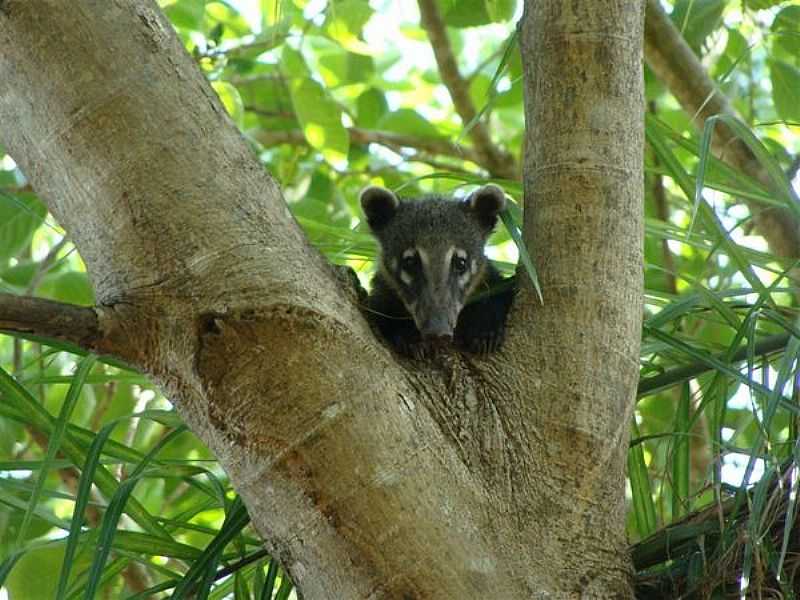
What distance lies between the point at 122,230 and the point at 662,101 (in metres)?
5.70

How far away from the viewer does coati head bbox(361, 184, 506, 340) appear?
4426 mm

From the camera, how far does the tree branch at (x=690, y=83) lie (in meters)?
4.20

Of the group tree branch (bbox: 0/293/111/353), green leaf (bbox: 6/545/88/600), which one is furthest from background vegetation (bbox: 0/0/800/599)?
tree branch (bbox: 0/293/111/353)

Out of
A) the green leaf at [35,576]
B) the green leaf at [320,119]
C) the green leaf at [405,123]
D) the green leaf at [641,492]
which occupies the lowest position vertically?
the green leaf at [641,492]

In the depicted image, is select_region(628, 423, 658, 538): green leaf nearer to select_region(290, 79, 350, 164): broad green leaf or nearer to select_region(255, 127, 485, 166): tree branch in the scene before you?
select_region(290, 79, 350, 164): broad green leaf

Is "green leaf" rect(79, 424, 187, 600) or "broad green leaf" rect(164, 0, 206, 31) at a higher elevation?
"broad green leaf" rect(164, 0, 206, 31)

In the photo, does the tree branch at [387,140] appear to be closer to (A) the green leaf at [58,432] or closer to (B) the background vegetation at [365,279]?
(B) the background vegetation at [365,279]

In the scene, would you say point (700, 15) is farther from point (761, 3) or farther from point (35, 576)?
point (35, 576)

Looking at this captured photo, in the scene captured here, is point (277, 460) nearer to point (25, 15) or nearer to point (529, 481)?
point (529, 481)

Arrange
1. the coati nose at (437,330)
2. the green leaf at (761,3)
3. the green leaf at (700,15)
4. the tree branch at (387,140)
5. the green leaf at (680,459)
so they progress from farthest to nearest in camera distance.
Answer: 1. the tree branch at (387,140)
2. the green leaf at (761,3)
3. the green leaf at (700,15)
4. the coati nose at (437,330)
5. the green leaf at (680,459)

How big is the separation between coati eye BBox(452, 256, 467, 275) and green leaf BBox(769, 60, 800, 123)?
1.30m

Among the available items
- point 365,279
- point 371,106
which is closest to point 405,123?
point 371,106

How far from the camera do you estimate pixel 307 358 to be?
6.91ft

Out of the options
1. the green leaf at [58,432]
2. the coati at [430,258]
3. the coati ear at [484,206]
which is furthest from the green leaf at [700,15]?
the green leaf at [58,432]
